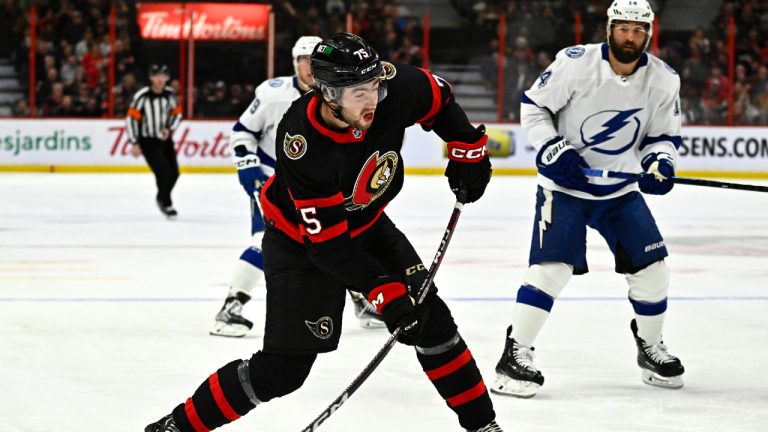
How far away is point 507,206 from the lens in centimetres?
981

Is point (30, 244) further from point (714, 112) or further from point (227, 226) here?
point (714, 112)

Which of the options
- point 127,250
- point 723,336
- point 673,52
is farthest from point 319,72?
point 673,52

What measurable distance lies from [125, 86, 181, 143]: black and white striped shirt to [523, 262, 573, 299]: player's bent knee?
6036 mm

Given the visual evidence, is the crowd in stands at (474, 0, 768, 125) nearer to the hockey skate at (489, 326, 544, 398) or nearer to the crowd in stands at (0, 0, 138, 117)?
the crowd in stands at (0, 0, 138, 117)

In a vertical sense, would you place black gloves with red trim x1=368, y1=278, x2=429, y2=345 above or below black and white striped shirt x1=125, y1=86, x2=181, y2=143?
above

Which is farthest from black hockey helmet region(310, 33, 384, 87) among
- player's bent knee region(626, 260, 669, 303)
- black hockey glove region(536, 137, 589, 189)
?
player's bent knee region(626, 260, 669, 303)

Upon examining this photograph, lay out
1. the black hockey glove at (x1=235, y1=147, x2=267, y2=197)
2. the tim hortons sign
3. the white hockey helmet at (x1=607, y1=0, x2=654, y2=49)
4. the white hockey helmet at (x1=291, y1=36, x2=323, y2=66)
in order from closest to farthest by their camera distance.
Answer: the white hockey helmet at (x1=607, y1=0, x2=654, y2=49) < the white hockey helmet at (x1=291, y1=36, x2=323, y2=66) < the black hockey glove at (x1=235, y1=147, x2=267, y2=197) < the tim hortons sign

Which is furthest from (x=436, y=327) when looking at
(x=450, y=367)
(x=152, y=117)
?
(x=152, y=117)

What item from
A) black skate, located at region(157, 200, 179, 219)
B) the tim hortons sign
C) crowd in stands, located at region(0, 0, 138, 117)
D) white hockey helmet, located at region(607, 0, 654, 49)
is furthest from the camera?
the tim hortons sign

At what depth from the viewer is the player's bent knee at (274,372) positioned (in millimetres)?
2785

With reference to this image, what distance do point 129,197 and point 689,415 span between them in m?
7.63

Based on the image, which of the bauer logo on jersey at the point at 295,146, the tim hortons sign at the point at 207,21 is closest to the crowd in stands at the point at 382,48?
the tim hortons sign at the point at 207,21

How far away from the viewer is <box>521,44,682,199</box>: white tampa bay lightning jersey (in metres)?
3.85

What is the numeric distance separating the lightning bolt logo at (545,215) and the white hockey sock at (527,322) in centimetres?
19
